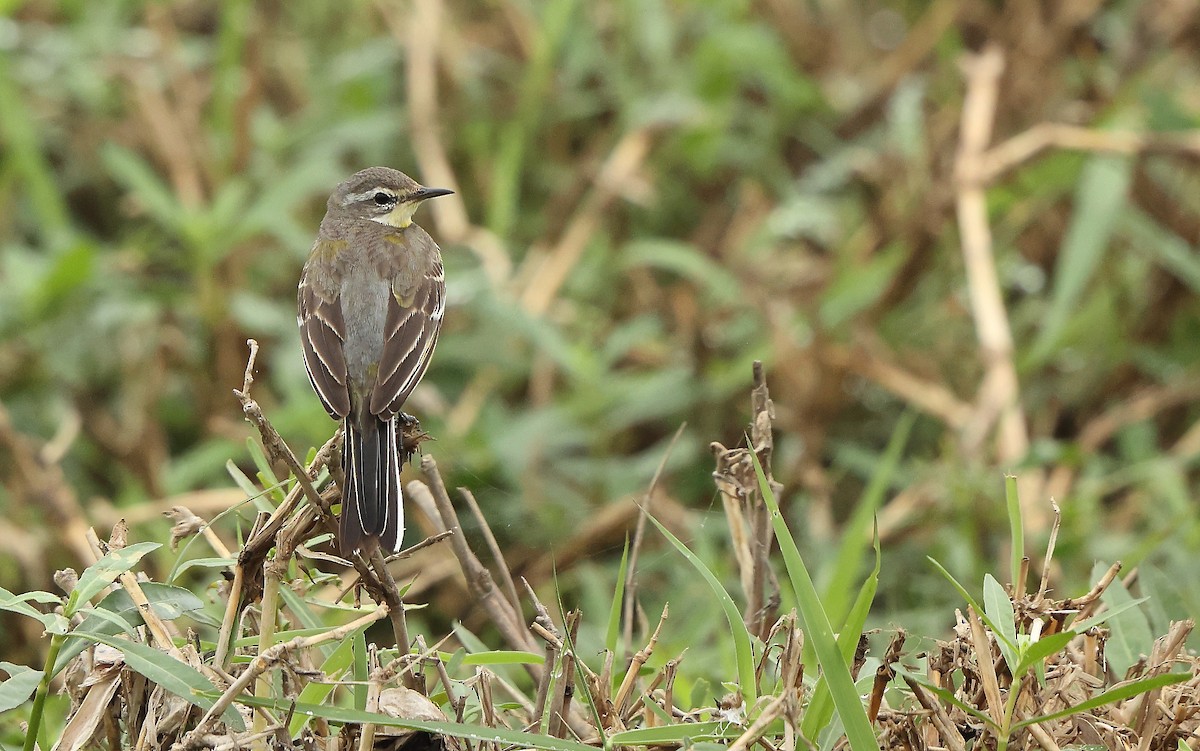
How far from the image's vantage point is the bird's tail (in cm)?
244

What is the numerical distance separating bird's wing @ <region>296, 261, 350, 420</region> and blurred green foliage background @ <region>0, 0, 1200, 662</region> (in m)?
1.30

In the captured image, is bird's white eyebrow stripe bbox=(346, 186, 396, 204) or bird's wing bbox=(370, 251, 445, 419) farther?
bird's white eyebrow stripe bbox=(346, 186, 396, 204)

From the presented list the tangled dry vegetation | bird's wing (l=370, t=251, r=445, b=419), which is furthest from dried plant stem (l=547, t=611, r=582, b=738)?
bird's wing (l=370, t=251, r=445, b=419)

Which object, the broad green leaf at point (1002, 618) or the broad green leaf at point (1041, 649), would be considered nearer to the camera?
the broad green leaf at point (1041, 649)

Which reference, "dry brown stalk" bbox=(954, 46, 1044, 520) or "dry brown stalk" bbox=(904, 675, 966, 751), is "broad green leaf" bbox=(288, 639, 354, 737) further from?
"dry brown stalk" bbox=(954, 46, 1044, 520)

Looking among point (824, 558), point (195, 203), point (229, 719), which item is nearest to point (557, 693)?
point (229, 719)

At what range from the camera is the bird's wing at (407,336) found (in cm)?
349

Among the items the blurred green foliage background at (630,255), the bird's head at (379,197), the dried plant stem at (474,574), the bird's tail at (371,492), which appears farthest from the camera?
the blurred green foliage background at (630,255)

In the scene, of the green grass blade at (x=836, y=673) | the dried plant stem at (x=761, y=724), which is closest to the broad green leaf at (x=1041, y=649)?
the green grass blade at (x=836, y=673)

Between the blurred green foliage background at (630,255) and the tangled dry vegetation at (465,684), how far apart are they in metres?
2.27

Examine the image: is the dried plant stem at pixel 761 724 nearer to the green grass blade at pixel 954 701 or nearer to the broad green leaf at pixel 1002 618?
the green grass blade at pixel 954 701

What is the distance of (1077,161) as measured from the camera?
7.18 m

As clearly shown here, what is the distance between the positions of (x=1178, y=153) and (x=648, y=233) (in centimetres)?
278

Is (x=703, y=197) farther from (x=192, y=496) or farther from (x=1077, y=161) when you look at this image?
(x=192, y=496)
